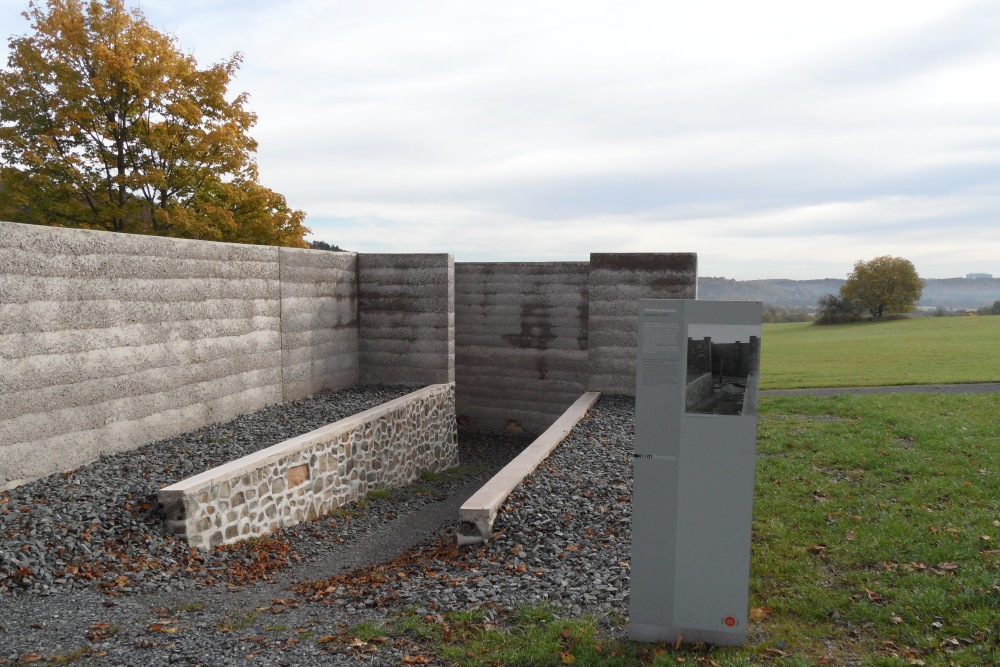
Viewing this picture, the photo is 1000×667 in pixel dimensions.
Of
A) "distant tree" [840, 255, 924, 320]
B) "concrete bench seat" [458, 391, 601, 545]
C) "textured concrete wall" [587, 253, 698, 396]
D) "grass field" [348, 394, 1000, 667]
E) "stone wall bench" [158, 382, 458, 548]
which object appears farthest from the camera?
"distant tree" [840, 255, 924, 320]

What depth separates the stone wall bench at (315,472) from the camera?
718 centimetres

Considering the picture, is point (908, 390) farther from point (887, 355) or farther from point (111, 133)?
point (111, 133)

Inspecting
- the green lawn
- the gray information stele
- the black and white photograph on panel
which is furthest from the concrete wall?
the green lawn

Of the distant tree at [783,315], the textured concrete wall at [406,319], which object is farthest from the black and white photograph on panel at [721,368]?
the distant tree at [783,315]

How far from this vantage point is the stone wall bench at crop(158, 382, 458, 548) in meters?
7.18

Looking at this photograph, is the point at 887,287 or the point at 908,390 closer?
the point at 908,390

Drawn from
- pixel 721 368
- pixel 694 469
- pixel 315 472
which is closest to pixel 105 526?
pixel 315 472

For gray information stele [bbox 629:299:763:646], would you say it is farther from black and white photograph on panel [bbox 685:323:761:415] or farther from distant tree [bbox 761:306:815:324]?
distant tree [bbox 761:306:815:324]

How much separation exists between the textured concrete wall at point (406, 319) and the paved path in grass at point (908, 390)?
319 inches

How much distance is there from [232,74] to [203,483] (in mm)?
15970

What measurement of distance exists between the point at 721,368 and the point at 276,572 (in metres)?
4.94

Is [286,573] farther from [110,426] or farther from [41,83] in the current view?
[41,83]

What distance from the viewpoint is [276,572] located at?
23.1 feet

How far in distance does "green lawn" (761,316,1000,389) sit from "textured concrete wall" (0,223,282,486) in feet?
43.7
